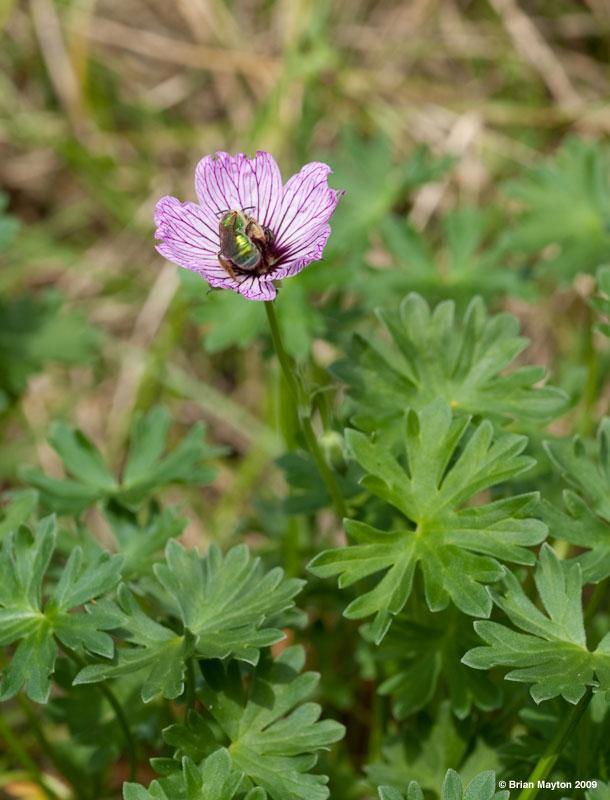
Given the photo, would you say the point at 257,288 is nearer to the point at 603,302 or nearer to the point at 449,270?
the point at 603,302

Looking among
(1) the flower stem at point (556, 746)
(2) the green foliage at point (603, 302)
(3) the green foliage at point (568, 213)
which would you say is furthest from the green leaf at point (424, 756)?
(3) the green foliage at point (568, 213)

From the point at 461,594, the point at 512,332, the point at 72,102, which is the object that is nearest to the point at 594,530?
the point at 461,594

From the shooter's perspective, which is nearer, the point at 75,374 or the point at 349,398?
the point at 349,398

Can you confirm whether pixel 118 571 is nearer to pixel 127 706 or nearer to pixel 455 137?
pixel 127 706

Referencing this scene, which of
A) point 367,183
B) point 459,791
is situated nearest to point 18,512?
point 459,791

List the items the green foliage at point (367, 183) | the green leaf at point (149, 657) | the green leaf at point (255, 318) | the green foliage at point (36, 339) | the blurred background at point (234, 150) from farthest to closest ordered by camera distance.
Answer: the blurred background at point (234, 150), the green foliage at point (36, 339), the green foliage at point (367, 183), the green leaf at point (255, 318), the green leaf at point (149, 657)

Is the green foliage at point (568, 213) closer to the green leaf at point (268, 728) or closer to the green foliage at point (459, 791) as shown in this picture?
the green leaf at point (268, 728)
